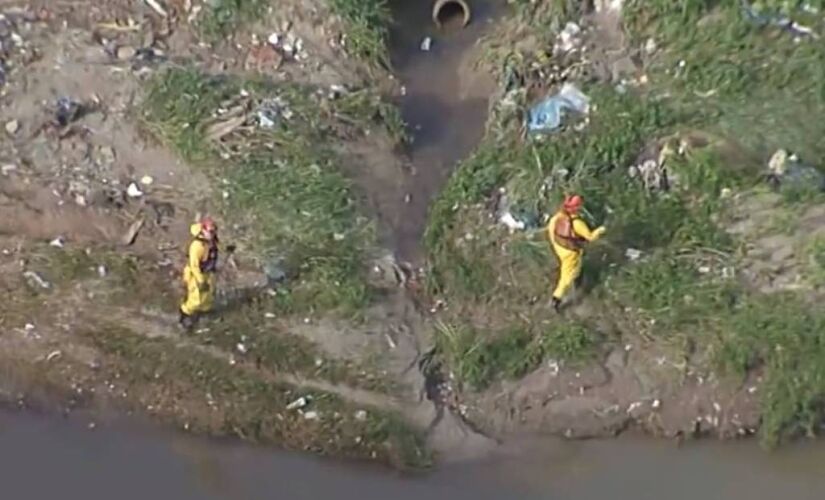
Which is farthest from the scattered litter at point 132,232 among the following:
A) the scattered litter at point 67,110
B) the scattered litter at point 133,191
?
the scattered litter at point 67,110

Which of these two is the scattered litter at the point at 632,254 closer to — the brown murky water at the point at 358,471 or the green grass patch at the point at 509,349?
the green grass patch at the point at 509,349

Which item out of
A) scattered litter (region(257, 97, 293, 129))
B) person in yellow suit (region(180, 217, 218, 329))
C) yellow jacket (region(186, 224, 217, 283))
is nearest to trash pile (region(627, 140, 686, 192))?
scattered litter (region(257, 97, 293, 129))

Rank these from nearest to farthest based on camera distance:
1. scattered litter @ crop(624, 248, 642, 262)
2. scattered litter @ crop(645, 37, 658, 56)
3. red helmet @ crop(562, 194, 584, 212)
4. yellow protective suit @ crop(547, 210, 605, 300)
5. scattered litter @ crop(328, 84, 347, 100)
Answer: red helmet @ crop(562, 194, 584, 212), yellow protective suit @ crop(547, 210, 605, 300), scattered litter @ crop(624, 248, 642, 262), scattered litter @ crop(328, 84, 347, 100), scattered litter @ crop(645, 37, 658, 56)

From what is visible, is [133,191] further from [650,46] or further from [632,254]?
[650,46]

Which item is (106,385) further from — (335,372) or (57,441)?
(335,372)

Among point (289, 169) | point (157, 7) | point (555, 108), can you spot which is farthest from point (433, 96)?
point (157, 7)

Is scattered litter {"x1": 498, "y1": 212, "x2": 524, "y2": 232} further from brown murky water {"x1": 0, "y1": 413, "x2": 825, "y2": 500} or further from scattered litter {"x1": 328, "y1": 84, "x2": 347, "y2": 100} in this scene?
scattered litter {"x1": 328, "y1": 84, "x2": 347, "y2": 100}

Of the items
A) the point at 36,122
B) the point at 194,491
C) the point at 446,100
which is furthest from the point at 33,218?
the point at 446,100
